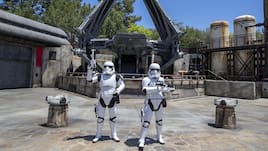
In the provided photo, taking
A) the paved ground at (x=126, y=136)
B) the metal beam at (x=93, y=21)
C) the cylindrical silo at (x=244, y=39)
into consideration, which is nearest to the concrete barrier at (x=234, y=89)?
the cylindrical silo at (x=244, y=39)

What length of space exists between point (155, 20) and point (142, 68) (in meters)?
4.74

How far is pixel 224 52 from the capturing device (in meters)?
24.1

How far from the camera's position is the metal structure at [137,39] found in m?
15.9

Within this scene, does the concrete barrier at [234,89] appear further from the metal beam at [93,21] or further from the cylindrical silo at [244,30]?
the metal beam at [93,21]

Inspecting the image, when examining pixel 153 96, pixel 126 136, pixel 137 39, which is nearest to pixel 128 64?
pixel 137 39

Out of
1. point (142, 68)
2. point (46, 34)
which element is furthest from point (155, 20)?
point (46, 34)

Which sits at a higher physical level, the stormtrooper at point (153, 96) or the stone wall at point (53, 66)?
the stone wall at point (53, 66)

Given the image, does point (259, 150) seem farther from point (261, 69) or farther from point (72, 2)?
point (72, 2)

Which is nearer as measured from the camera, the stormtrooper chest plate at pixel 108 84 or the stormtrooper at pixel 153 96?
the stormtrooper at pixel 153 96

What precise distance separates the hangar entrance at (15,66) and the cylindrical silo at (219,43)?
20216 millimetres

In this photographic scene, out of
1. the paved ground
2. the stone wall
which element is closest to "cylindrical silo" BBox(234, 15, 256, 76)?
the paved ground

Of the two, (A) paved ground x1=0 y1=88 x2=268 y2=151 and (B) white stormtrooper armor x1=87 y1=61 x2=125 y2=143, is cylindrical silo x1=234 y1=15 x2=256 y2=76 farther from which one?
(B) white stormtrooper armor x1=87 y1=61 x2=125 y2=143

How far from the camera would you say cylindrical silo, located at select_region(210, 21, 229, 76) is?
24.1 meters

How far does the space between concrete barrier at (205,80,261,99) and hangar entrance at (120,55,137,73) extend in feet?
21.7
